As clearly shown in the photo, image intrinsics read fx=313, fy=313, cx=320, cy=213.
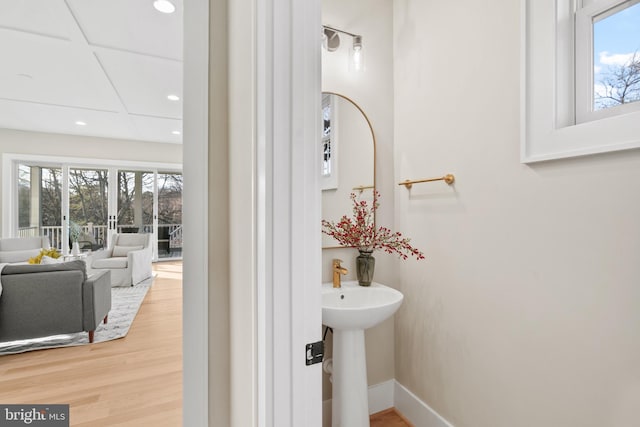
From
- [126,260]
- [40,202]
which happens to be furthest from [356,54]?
[40,202]

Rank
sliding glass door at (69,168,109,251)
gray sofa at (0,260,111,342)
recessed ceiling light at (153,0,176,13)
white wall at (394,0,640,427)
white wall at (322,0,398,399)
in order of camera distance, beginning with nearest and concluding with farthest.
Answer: white wall at (394,0,640,427), white wall at (322,0,398,399), recessed ceiling light at (153,0,176,13), gray sofa at (0,260,111,342), sliding glass door at (69,168,109,251)

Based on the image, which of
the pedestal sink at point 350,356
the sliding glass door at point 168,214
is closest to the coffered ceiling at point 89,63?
the sliding glass door at point 168,214

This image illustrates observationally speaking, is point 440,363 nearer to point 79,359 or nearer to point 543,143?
point 543,143

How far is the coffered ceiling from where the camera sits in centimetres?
229

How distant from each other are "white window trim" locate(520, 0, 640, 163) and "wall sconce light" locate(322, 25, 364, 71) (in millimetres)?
765

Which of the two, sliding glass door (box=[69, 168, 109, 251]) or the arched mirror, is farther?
sliding glass door (box=[69, 168, 109, 251])

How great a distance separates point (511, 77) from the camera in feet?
4.17

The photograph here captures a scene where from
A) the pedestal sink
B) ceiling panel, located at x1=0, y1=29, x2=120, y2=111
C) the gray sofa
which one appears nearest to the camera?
the pedestal sink

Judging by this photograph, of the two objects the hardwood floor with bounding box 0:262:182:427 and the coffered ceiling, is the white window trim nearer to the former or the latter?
the coffered ceiling

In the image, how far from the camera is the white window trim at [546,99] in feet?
3.45

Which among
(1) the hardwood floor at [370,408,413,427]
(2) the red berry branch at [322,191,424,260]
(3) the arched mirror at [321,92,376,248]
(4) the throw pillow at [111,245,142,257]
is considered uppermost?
(3) the arched mirror at [321,92,376,248]

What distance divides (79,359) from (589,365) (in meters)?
3.24

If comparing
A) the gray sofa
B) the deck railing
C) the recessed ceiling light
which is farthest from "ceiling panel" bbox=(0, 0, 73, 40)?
the deck railing

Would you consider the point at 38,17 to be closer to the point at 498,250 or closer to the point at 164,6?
the point at 164,6
